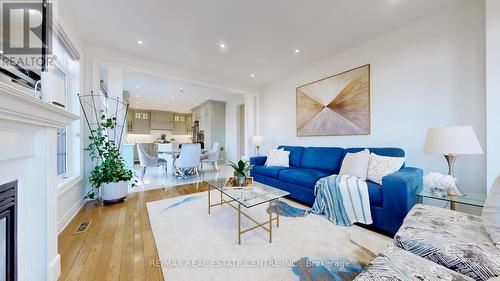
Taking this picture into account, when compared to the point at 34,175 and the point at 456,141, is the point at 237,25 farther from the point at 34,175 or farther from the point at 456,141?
the point at 456,141

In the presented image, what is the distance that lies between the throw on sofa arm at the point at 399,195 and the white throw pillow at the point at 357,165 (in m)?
0.44

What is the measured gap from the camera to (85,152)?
9.78 ft

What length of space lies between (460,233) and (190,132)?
1018cm

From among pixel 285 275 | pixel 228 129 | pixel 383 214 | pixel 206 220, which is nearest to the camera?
pixel 285 275

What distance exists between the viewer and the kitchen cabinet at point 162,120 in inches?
350

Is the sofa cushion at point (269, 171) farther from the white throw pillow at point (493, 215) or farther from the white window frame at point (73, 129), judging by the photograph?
the white window frame at point (73, 129)

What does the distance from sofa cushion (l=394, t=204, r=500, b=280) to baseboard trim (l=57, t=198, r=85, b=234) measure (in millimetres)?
3251

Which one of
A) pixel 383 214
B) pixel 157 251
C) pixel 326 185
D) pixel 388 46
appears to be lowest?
pixel 157 251

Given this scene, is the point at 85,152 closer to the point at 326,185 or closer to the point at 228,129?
the point at 326,185

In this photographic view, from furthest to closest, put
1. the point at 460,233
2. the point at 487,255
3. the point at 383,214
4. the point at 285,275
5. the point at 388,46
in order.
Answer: the point at 388,46
the point at 383,214
the point at 285,275
the point at 460,233
the point at 487,255

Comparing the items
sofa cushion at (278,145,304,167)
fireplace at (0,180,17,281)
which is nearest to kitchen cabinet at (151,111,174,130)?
sofa cushion at (278,145,304,167)

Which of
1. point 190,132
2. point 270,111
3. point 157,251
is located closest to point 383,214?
point 157,251

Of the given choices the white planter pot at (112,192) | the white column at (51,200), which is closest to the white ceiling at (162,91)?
the white planter pot at (112,192)

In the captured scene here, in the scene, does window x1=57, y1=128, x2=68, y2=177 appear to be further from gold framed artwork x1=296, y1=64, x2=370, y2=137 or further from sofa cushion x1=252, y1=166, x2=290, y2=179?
gold framed artwork x1=296, y1=64, x2=370, y2=137
